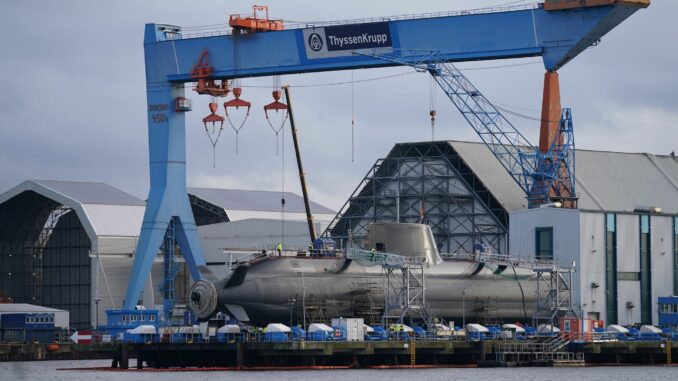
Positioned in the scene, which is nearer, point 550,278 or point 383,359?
point 383,359

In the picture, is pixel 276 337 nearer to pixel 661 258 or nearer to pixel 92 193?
pixel 661 258

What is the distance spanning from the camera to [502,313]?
91062 mm

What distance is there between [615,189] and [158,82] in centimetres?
3713

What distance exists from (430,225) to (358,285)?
29847mm

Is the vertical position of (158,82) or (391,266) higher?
(158,82)

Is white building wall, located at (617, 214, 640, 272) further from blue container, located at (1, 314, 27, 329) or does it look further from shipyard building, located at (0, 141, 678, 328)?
blue container, located at (1, 314, 27, 329)

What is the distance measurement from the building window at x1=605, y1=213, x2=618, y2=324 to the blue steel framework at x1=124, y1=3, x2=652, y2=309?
11232 mm

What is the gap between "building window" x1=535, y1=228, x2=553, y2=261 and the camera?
94.7 meters

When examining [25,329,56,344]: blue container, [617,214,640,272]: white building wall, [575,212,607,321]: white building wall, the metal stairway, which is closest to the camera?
the metal stairway

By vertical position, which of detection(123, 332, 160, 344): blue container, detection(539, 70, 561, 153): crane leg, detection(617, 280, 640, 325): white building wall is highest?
detection(539, 70, 561, 153): crane leg

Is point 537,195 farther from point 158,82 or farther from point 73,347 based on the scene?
point 73,347

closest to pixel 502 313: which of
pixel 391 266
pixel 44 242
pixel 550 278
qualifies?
pixel 550 278

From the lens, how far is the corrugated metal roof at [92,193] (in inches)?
4732

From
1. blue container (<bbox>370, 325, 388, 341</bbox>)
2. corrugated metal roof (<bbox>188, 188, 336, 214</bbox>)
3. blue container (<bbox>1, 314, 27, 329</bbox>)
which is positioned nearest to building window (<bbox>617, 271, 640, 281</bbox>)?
blue container (<bbox>370, 325, 388, 341</bbox>)
